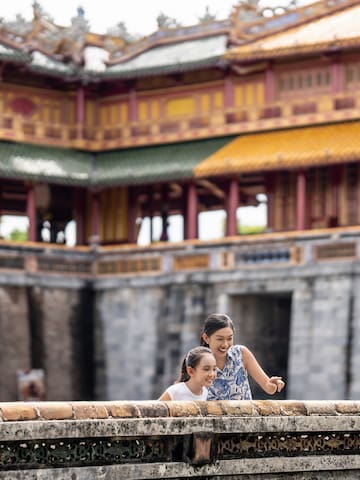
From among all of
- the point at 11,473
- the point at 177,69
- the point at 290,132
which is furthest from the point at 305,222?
the point at 11,473

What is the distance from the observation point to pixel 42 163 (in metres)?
40.9

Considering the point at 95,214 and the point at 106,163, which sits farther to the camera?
the point at 95,214

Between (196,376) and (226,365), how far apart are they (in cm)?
76

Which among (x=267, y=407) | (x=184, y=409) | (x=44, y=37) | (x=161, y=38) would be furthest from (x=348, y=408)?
(x=161, y=38)

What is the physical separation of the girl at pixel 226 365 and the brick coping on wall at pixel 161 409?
0.51 metres

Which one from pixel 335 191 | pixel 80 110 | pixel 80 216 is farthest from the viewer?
pixel 80 216

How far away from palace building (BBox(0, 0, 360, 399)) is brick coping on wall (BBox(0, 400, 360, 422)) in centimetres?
2116

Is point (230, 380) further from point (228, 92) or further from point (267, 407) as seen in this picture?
point (228, 92)

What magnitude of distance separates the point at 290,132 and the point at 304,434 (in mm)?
26943

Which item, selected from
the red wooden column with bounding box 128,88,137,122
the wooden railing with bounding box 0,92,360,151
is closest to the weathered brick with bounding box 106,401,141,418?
the wooden railing with bounding box 0,92,360,151

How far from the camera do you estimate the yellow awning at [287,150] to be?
122ft

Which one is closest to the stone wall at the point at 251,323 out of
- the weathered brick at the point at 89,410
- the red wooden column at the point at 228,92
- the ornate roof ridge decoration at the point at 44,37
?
the red wooden column at the point at 228,92

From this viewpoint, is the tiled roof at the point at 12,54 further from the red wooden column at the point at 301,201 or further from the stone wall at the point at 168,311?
the red wooden column at the point at 301,201

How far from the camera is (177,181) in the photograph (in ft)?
134
